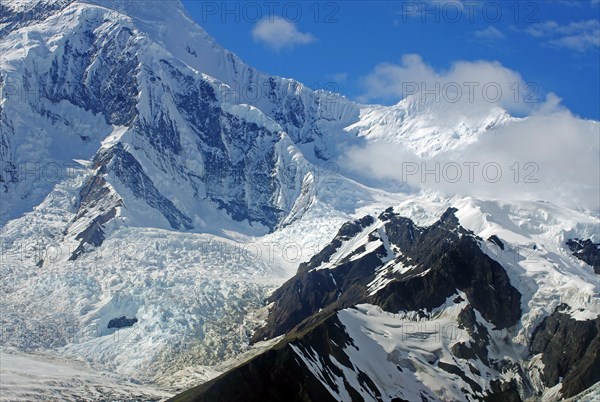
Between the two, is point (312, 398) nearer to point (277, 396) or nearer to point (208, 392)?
point (277, 396)

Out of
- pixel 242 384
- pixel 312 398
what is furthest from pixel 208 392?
pixel 312 398

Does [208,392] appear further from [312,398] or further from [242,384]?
[312,398]

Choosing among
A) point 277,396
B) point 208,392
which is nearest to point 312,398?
point 277,396
